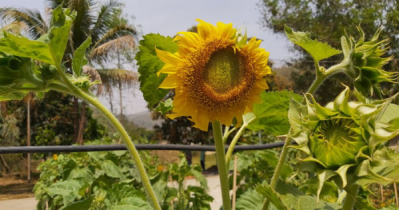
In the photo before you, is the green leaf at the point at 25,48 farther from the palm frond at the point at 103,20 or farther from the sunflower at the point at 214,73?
the palm frond at the point at 103,20

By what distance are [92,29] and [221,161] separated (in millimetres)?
10836

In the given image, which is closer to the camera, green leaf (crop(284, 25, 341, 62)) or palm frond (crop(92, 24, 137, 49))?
green leaf (crop(284, 25, 341, 62))

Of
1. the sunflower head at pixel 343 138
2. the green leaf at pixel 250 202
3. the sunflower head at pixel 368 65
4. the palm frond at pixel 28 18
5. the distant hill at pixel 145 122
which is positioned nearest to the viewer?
the sunflower head at pixel 343 138

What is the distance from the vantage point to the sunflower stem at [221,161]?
41cm

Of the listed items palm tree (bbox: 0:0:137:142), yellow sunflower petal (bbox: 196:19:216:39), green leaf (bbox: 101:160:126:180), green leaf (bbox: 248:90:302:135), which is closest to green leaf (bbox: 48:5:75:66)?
yellow sunflower petal (bbox: 196:19:216:39)

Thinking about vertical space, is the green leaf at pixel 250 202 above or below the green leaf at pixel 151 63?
below

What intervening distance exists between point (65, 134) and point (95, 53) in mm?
2458

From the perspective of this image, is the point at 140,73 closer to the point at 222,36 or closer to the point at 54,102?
the point at 222,36

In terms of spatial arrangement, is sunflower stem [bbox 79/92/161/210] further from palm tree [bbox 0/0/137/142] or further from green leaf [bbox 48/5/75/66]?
palm tree [bbox 0/0/137/142]

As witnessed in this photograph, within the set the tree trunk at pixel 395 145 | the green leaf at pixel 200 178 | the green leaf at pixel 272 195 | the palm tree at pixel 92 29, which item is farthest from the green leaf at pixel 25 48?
Answer: the palm tree at pixel 92 29

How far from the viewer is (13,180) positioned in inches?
388

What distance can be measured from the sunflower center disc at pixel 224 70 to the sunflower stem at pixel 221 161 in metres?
0.04

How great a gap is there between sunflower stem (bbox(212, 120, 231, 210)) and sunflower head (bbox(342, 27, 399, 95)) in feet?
0.48

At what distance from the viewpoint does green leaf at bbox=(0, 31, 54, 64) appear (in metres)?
0.36
